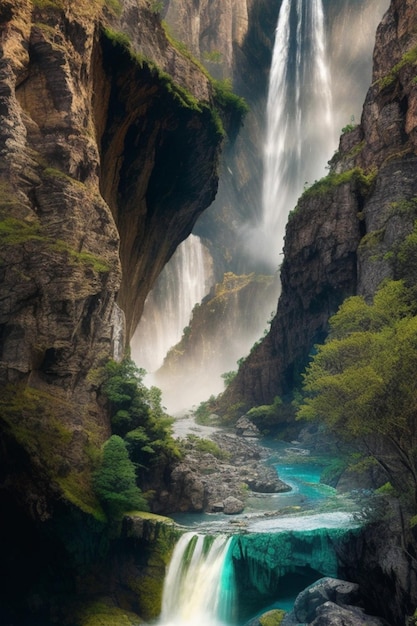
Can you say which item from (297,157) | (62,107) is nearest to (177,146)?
(62,107)

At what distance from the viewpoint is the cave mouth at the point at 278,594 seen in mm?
15859

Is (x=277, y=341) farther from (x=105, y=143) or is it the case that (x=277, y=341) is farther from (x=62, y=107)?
(x=62, y=107)

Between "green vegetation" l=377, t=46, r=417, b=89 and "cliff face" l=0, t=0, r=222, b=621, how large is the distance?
12.9 m

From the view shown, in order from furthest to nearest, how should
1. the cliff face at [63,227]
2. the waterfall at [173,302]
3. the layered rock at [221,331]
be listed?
the layered rock at [221,331] < the waterfall at [173,302] < the cliff face at [63,227]

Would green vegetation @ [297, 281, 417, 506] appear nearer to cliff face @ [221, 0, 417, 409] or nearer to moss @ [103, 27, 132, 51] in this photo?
cliff face @ [221, 0, 417, 409]

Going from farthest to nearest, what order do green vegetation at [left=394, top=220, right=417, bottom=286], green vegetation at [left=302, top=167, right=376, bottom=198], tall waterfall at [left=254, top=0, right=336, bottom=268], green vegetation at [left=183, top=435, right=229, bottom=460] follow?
1. tall waterfall at [left=254, top=0, right=336, bottom=268]
2. green vegetation at [left=183, top=435, right=229, bottom=460]
3. green vegetation at [left=302, top=167, right=376, bottom=198]
4. green vegetation at [left=394, top=220, right=417, bottom=286]

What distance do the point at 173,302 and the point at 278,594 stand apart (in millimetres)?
65035

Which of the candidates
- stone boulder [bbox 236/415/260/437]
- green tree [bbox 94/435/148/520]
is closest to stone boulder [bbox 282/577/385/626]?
green tree [bbox 94/435/148/520]

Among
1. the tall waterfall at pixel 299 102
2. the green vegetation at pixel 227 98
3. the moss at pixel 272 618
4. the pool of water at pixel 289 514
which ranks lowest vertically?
the moss at pixel 272 618

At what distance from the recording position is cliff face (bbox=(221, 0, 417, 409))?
2791cm

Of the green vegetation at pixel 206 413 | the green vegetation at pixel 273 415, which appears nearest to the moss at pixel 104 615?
the green vegetation at pixel 273 415

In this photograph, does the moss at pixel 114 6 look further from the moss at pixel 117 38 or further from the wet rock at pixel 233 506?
the wet rock at pixel 233 506

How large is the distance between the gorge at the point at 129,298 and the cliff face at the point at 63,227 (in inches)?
3.0

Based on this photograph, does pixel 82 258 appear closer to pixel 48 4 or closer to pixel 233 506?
pixel 48 4
